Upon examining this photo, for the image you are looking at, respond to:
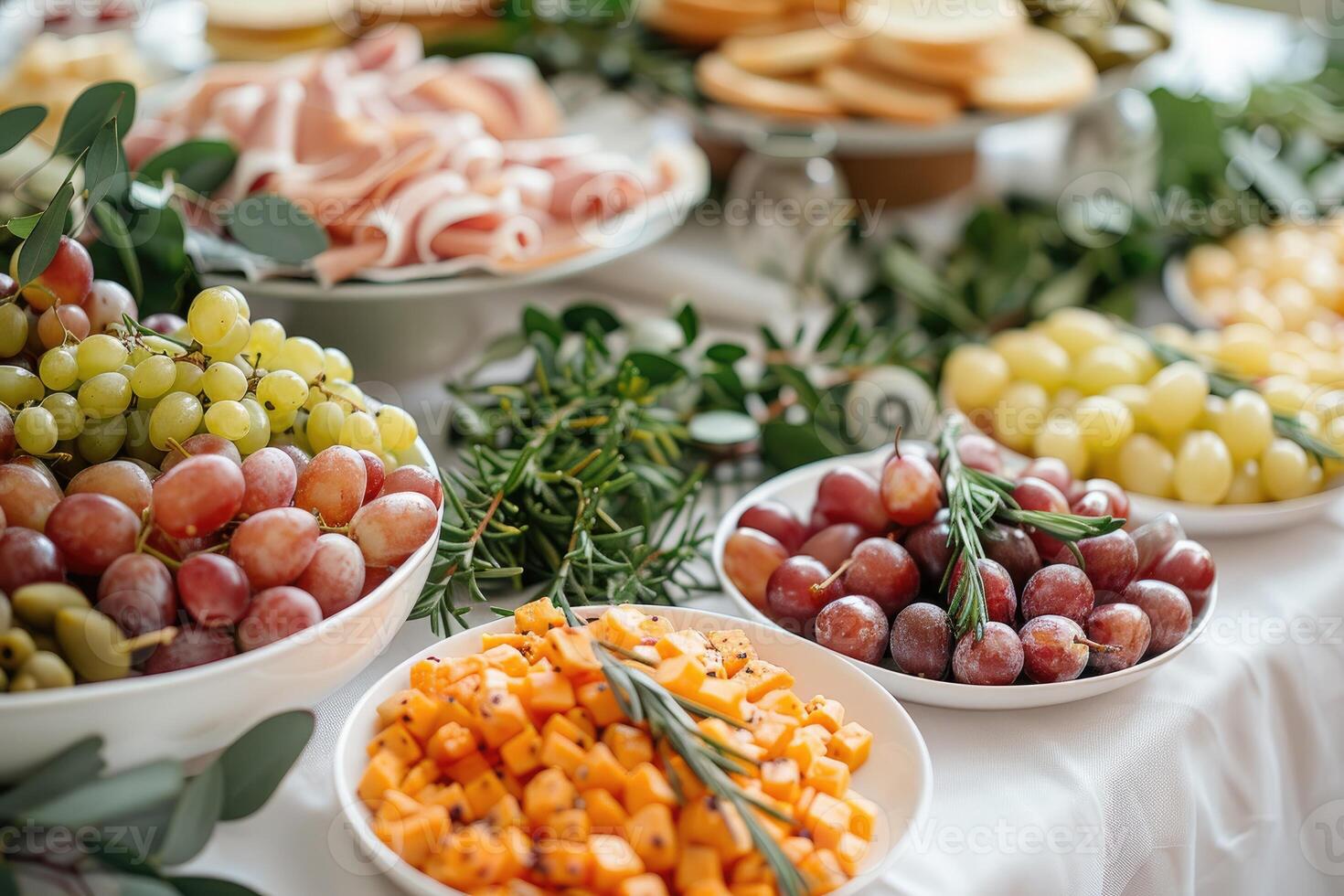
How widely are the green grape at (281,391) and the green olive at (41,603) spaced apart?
5.6 inches

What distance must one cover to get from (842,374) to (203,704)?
0.59 meters

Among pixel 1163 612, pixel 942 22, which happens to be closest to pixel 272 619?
pixel 1163 612

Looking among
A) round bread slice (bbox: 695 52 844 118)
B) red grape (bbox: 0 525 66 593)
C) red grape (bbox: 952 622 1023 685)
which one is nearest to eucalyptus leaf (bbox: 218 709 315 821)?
red grape (bbox: 0 525 66 593)

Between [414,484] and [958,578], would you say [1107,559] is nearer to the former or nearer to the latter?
[958,578]

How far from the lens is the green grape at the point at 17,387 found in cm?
53

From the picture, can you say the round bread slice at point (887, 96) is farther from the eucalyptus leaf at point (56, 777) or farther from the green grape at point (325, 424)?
the eucalyptus leaf at point (56, 777)

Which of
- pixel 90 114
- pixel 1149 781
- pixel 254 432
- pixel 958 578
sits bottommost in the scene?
pixel 1149 781

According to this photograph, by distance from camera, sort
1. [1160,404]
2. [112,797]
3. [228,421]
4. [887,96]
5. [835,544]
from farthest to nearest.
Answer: [887,96] → [1160,404] → [835,544] → [228,421] → [112,797]

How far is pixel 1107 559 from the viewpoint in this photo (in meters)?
0.61

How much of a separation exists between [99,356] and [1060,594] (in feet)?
1.63

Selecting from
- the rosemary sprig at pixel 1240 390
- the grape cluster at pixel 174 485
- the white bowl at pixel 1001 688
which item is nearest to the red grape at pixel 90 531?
the grape cluster at pixel 174 485

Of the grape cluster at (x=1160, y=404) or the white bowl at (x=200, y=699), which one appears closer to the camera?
the white bowl at (x=200, y=699)

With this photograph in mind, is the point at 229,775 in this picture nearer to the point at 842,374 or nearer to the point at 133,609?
the point at 133,609

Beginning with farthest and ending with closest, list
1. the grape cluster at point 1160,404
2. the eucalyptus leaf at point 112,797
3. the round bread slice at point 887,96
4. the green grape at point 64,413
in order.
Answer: the round bread slice at point 887,96, the grape cluster at point 1160,404, the green grape at point 64,413, the eucalyptus leaf at point 112,797
